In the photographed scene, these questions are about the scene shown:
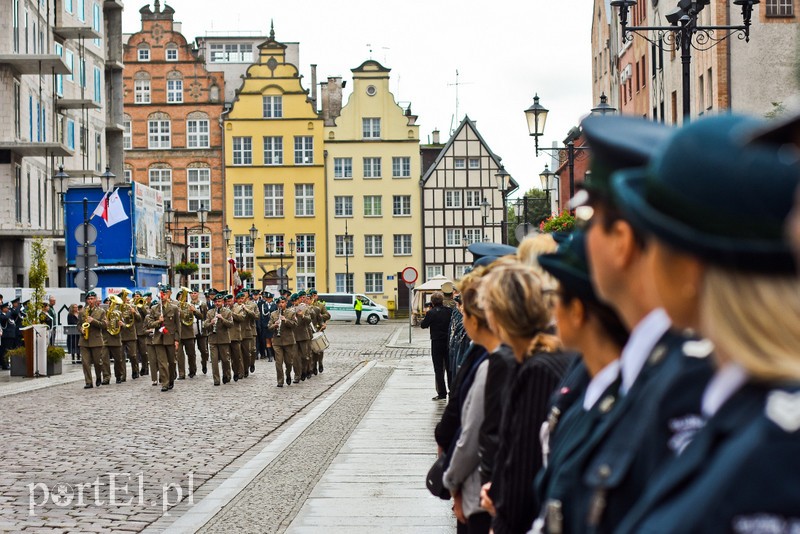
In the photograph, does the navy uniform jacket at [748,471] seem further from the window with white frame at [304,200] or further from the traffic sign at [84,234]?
the window with white frame at [304,200]

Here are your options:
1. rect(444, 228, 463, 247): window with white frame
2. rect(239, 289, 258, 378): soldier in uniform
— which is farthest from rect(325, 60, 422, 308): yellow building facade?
rect(239, 289, 258, 378): soldier in uniform

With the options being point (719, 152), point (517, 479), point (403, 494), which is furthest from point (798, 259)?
point (403, 494)

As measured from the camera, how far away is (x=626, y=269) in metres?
2.41

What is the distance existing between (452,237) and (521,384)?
75.0m

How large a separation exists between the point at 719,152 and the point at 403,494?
8.68 metres

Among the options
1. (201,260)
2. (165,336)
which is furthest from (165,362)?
(201,260)

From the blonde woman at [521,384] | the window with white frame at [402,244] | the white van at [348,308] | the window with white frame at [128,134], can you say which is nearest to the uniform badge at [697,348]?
the blonde woman at [521,384]

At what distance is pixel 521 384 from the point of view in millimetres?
4188

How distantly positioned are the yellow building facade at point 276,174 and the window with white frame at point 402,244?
476cm

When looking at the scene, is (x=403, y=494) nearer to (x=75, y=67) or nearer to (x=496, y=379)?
(x=496, y=379)

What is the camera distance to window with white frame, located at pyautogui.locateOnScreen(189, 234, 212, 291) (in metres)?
78.6

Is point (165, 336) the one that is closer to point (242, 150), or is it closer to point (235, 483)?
point (235, 483)

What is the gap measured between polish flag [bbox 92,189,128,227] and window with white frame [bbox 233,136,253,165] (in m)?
43.9

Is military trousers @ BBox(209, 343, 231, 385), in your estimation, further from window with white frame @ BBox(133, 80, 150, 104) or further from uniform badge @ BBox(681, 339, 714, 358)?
window with white frame @ BBox(133, 80, 150, 104)
